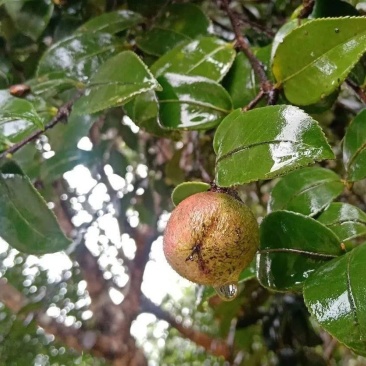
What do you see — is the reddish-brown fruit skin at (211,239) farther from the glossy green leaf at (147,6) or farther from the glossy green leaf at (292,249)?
the glossy green leaf at (147,6)

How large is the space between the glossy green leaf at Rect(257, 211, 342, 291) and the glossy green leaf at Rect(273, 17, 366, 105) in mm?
115

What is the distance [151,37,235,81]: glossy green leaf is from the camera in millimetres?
553

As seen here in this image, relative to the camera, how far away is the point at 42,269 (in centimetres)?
169

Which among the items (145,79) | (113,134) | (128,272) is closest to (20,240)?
(145,79)

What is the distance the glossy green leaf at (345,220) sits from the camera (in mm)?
458

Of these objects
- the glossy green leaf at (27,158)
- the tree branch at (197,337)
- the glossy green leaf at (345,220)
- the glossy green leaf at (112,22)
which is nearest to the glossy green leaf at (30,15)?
the glossy green leaf at (112,22)

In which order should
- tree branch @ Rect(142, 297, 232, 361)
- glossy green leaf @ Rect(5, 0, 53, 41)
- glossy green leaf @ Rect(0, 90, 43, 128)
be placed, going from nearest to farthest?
glossy green leaf @ Rect(0, 90, 43, 128) → glossy green leaf @ Rect(5, 0, 53, 41) → tree branch @ Rect(142, 297, 232, 361)

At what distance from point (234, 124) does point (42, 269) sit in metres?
1.41

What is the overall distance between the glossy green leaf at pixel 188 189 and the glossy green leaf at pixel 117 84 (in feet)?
0.28

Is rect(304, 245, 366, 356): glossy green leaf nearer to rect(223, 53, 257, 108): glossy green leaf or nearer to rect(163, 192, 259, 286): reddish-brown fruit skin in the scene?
rect(163, 192, 259, 286): reddish-brown fruit skin

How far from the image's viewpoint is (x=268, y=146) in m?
0.36

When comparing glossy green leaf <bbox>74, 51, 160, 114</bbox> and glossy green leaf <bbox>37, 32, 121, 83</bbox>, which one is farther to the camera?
glossy green leaf <bbox>37, 32, 121, 83</bbox>

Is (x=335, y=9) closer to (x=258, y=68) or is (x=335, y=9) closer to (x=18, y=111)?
(x=258, y=68)

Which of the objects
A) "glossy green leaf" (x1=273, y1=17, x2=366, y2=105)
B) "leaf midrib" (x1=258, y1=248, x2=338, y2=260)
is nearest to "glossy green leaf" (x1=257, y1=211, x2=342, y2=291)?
"leaf midrib" (x1=258, y1=248, x2=338, y2=260)
